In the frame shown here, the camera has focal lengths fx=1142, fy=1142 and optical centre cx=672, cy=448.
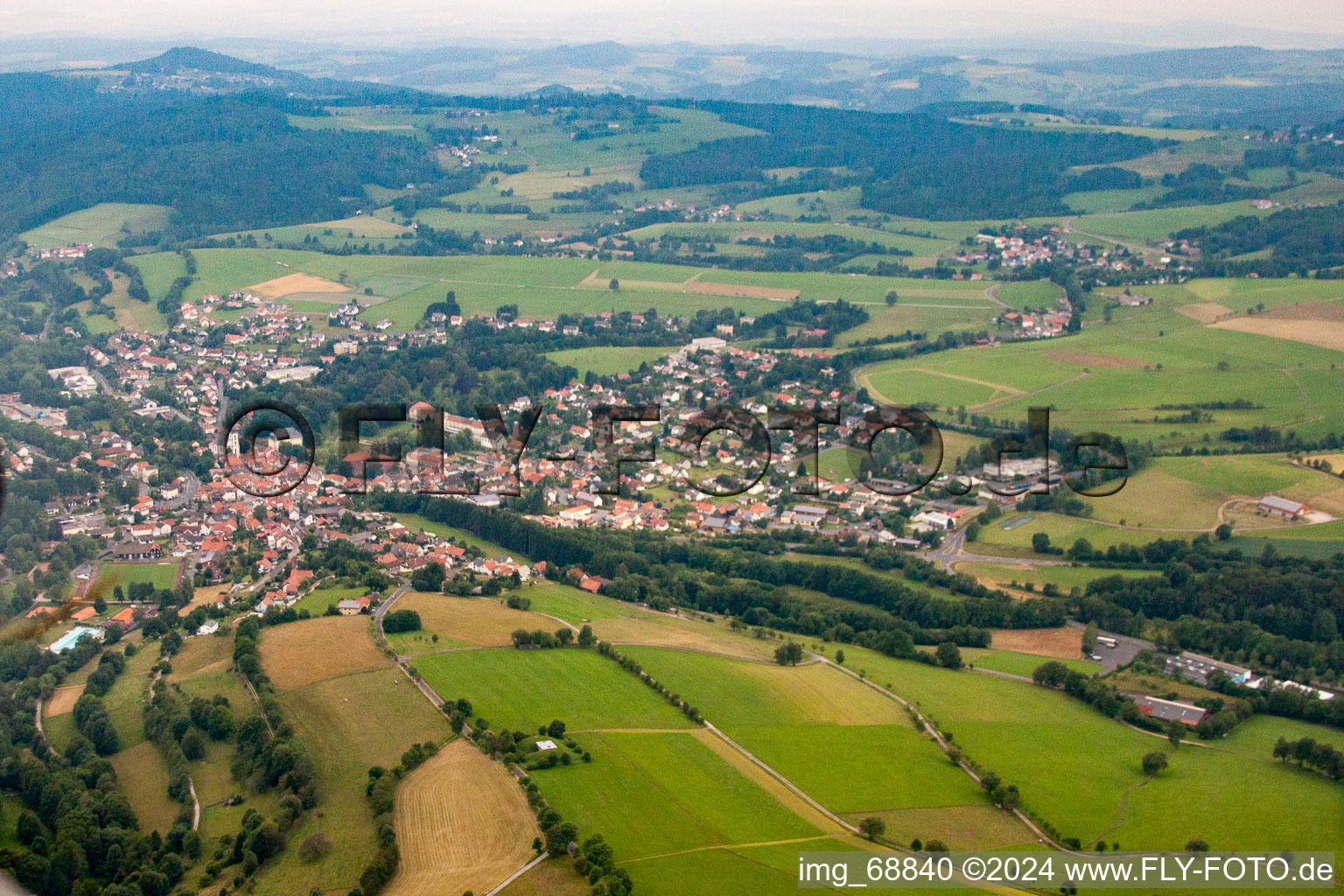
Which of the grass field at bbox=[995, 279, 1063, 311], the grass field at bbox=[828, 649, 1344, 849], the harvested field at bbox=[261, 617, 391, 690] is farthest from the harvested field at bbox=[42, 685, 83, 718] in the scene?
the grass field at bbox=[995, 279, 1063, 311]

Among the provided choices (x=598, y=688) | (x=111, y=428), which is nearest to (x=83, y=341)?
(x=111, y=428)

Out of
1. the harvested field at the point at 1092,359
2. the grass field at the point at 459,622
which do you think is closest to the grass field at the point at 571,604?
the grass field at the point at 459,622

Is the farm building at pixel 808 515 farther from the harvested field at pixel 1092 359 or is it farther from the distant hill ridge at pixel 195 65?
the distant hill ridge at pixel 195 65

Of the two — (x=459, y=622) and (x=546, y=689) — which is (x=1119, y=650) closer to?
(x=546, y=689)

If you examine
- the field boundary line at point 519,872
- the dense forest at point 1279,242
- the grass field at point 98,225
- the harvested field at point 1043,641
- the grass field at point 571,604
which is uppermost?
the grass field at point 98,225

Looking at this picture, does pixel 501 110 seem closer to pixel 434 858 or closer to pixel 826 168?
pixel 826 168

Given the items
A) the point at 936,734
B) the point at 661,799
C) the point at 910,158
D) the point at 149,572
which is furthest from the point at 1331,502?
the point at 910,158
